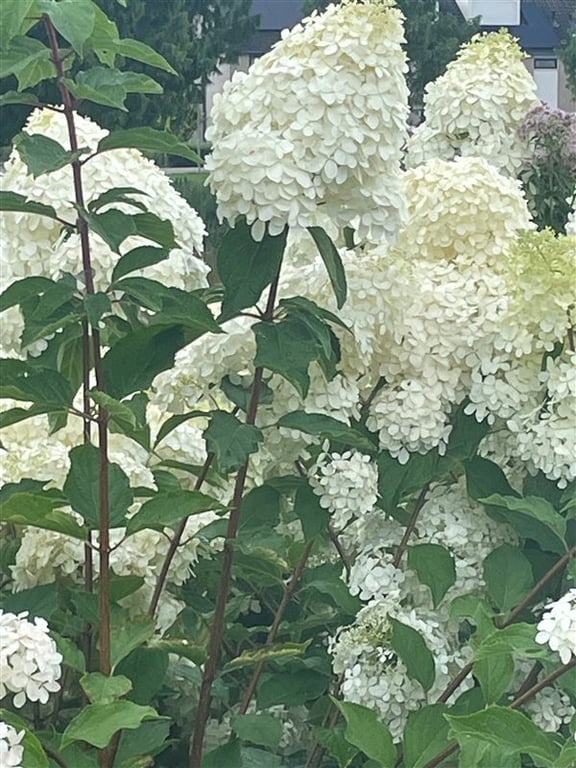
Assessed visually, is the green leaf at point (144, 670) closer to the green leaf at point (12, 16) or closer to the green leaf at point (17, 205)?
the green leaf at point (17, 205)

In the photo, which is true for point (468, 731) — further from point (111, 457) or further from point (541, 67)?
point (541, 67)

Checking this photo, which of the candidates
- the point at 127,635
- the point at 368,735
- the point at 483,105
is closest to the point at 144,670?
the point at 127,635

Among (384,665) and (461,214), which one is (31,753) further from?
(461,214)

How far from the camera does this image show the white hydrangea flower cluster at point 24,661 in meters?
0.55

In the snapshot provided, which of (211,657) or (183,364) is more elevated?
(183,364)

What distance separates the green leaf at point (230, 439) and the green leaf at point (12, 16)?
29cm

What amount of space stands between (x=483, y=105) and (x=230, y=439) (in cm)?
51

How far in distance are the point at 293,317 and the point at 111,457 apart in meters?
0.23

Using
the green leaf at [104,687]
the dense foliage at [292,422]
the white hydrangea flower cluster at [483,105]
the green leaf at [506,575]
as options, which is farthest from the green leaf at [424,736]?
the white hydrangea flower cluster at [483,105]

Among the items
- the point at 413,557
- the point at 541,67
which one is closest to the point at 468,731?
the point at 413,557

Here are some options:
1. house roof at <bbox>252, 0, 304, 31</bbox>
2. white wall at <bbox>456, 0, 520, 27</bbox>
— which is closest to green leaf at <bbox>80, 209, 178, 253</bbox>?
white wall at <bbox>456, 0, 520, 27</bbox>

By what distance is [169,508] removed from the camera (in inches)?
26.1

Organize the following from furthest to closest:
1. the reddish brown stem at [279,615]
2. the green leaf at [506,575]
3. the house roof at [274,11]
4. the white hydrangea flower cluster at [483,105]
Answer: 1. the house roof at [274,11]
2. the white hydrangea flower cluster at [483,105]
3. the reddish brown stem at [279,615]
4. the green leaf at [506,575]

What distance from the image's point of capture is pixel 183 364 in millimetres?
832
